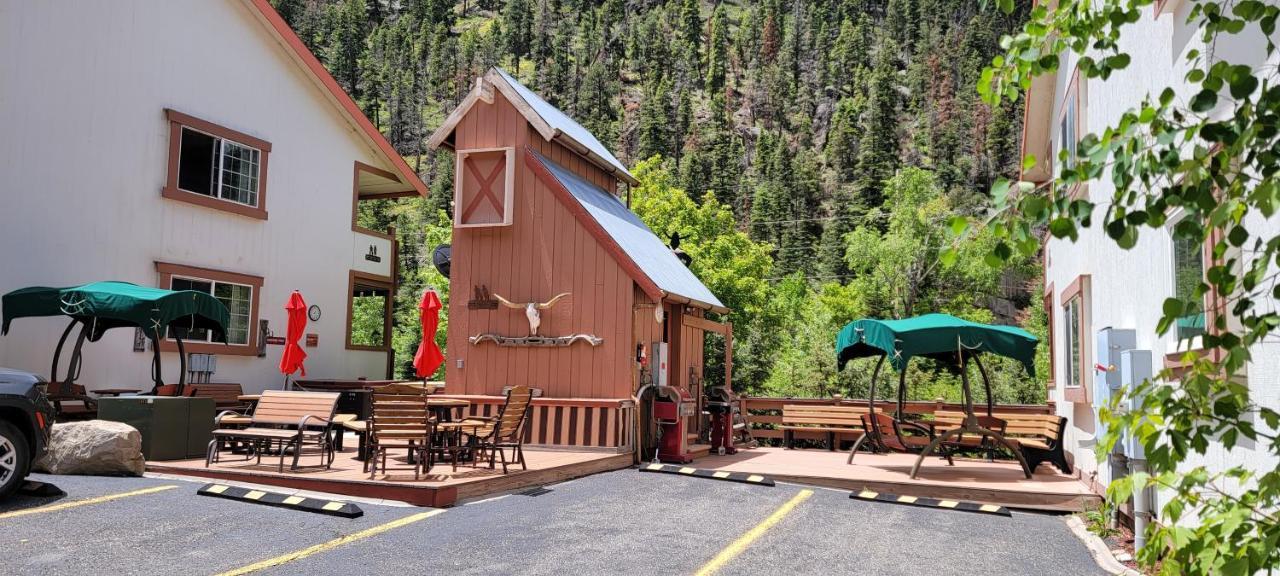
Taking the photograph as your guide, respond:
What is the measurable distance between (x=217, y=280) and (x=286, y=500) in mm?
8667

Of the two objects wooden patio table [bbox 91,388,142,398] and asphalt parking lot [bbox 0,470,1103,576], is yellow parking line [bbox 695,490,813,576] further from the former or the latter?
wooden patio table [bbox 91,388,142,398]

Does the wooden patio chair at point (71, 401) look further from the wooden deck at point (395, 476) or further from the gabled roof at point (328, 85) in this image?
the gabled roof at point (328, 85)

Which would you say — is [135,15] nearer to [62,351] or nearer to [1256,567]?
[62,351]

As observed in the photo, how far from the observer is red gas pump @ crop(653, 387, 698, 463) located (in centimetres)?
1367

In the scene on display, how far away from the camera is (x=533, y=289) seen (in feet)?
47.0

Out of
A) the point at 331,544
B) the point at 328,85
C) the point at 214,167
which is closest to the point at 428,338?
the point at 214,167

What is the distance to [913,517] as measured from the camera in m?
9.22

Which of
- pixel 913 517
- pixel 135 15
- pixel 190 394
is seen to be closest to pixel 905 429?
pixel 913 517

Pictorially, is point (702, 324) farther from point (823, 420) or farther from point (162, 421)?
point (162, 421)

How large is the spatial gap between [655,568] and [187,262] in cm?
1180

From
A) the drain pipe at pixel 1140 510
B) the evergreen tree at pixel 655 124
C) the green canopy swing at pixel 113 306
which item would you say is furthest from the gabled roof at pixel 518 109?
the evergreen tree at pixel 655 124

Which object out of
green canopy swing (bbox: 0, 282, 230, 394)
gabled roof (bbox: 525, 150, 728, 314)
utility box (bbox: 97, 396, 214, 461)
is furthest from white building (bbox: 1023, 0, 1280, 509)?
green canopy swing (bbox: 0, 282, 230, 394)

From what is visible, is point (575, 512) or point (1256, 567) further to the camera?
point (575, 512)

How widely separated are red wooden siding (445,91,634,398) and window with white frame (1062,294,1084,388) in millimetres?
5811
